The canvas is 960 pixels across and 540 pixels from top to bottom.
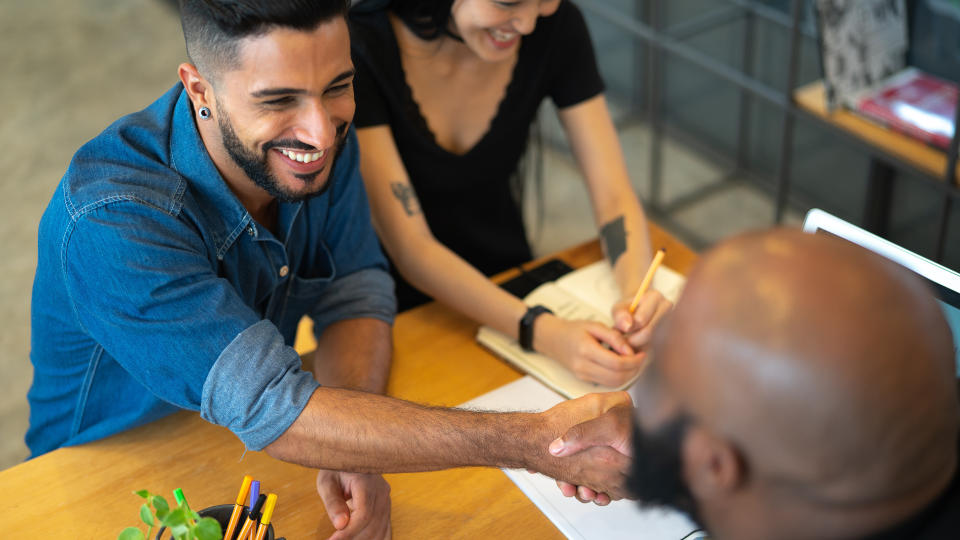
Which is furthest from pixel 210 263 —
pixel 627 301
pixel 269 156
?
pixel 627 301

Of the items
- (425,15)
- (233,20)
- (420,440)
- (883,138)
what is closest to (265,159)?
(233,20)

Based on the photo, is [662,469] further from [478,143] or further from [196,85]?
[478,143]

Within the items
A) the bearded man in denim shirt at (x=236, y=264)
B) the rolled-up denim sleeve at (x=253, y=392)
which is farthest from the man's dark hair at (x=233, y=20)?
the rolled-up denim sleeve at (x=253, y=392)

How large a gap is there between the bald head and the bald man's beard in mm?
36

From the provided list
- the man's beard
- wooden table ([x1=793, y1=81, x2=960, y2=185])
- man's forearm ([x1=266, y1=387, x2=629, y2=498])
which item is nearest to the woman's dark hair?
Answer: the man's beard

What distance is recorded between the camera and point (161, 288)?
111 centimetres

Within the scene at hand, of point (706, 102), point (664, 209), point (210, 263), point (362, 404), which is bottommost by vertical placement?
point (664, 209)

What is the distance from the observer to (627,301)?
4.92ft

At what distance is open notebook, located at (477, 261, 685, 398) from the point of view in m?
1.43

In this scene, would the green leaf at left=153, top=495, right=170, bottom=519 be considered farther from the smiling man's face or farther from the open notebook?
the open notebook

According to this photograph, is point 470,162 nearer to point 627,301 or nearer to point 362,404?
point 627,301

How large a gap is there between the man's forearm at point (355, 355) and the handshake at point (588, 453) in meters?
0.31

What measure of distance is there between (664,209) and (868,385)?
2764 millimetres

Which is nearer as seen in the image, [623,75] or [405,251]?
[405,251]
